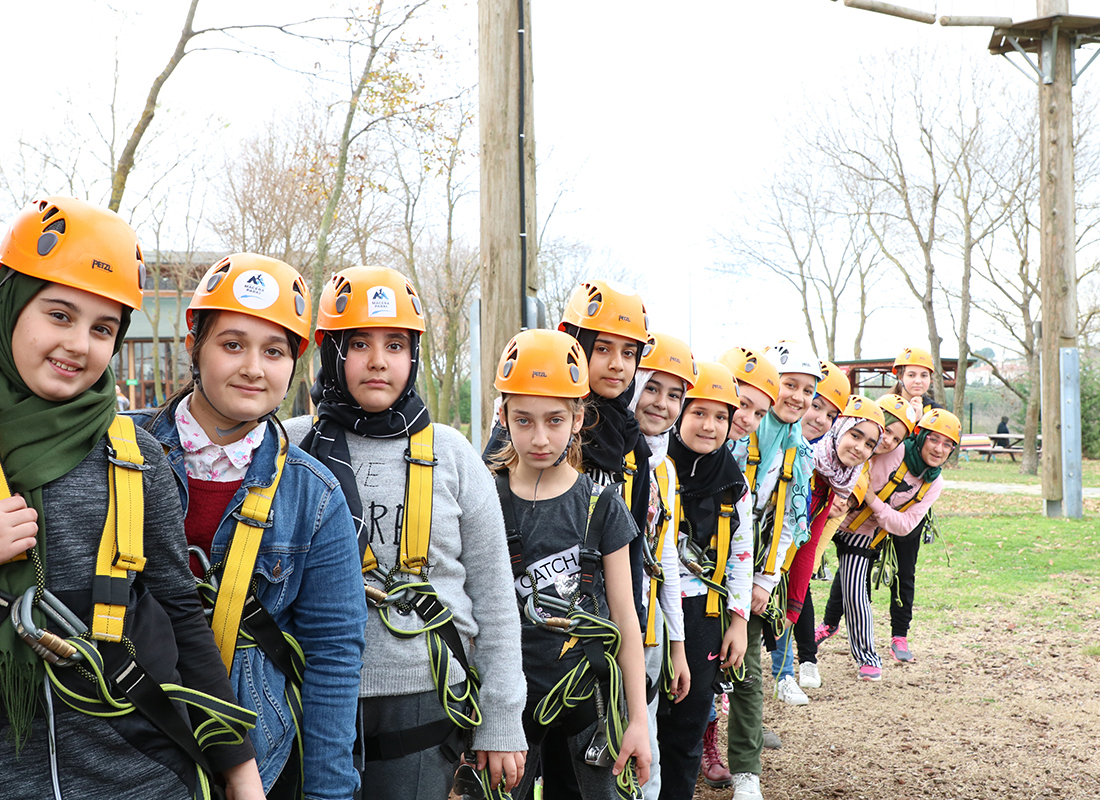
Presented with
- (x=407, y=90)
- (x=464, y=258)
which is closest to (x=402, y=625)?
(x=407, y=90)

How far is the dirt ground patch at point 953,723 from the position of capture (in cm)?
469

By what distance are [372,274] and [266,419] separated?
61 cm

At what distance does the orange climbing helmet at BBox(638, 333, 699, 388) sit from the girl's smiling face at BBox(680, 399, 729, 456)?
262mm

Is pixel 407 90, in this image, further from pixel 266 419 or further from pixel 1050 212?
pixel 266 419

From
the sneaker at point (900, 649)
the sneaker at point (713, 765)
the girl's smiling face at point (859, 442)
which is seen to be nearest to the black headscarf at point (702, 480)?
the sneaker at point (713, 765)

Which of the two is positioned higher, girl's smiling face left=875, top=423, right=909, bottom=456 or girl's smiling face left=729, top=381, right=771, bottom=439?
girl's smiling face left=729, top=381, right=771, bottom=439

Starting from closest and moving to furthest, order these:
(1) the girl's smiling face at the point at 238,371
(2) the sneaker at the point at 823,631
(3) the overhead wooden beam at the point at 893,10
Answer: (1) the girl's smiling face at the point at 238,371 < (2) the sneaker at the point at 823,631 < (3) the overhead wooden beam at the point at 893,10

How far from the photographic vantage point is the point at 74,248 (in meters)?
1.60

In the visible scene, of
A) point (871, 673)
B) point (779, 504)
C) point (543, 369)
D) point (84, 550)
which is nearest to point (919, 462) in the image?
point (871, 673)

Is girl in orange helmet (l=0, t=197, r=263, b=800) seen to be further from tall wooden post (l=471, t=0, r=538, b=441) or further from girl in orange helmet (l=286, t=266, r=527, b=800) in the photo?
tall wooden post (l=471, t=0, r=538, b=441)

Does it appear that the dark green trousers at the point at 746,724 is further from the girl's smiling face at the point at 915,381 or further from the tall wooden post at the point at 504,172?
the girl's smiling face at the point at 915,381

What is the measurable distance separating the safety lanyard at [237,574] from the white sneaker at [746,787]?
11.1 feet

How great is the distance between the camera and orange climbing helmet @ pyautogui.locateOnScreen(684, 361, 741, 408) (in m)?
3.91

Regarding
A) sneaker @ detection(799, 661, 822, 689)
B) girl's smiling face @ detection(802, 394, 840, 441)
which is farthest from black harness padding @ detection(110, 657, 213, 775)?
sneaker @ detection(799, 661, 822, 689)
